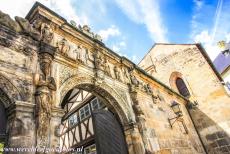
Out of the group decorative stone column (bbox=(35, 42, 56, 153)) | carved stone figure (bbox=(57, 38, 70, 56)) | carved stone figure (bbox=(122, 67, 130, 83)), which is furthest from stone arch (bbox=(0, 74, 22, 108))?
carved stone figure (bbox=(122, 67, 130, 83))

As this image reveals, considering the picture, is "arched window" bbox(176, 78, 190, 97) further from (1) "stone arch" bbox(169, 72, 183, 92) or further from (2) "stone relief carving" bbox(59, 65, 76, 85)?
(2) "stone relief carving" bbox(59, 65, 76, 85)

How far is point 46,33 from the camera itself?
366 centimetres

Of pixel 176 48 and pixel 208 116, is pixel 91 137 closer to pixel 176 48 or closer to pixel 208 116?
pixel 208 116

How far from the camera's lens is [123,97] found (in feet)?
16.0

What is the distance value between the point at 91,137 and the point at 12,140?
15.3 ft

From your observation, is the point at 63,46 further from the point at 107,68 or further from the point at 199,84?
the point at 199,84

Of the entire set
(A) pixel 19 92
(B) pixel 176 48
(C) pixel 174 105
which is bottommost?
(A) pixel 19 92

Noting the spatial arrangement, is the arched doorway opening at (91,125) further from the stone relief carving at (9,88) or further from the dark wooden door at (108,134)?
the stone relief carving at (9,88)

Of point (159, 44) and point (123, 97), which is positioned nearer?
point (123, 97)

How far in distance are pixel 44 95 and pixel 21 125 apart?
567 mm

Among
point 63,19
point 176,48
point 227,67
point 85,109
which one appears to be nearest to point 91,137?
point 85,109

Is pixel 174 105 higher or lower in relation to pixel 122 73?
lower

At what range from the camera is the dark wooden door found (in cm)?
416

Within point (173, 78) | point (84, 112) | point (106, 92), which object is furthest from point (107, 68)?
point (173, 78)
